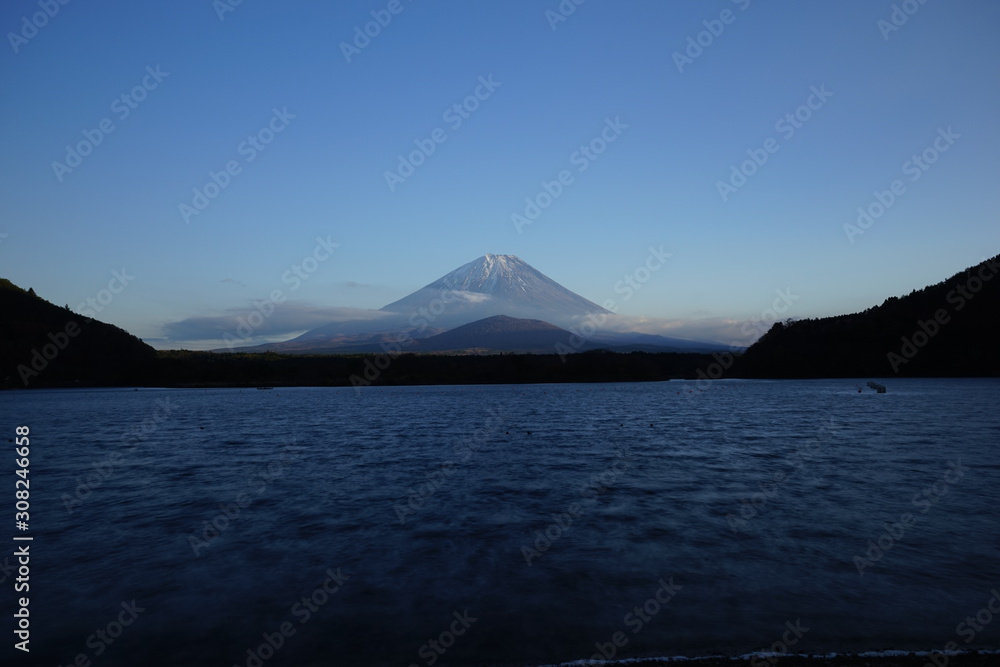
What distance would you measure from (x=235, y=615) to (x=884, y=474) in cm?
2592

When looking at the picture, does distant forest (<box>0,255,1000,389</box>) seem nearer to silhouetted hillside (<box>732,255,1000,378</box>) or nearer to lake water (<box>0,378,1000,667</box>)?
silhouetted hillside (<box>732,255,1000,378</box>)

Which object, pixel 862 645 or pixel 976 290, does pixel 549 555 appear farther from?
pixel 976 290

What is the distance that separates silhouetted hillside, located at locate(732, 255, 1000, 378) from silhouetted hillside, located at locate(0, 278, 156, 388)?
207 meters

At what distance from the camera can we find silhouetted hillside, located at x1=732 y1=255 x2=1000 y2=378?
14688 centimetres

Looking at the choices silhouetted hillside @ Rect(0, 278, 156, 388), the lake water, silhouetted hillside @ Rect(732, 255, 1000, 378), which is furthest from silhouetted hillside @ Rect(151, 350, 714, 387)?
the lake water

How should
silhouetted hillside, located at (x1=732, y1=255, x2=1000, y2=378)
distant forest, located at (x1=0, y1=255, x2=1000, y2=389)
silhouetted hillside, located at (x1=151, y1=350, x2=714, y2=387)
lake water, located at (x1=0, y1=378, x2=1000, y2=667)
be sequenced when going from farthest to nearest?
silhouetted hillside, located at (x1=151, y1=350, x2=714, y2=387) < distant forest, located at (x1=0, y1=255, x2=1000, y2=389) < silhouetted hillside, located at (x1=732, y1=255, x2=1000, y2=378) < lake water, located at (x1=0, y1=378, x2=1000, y2=667)

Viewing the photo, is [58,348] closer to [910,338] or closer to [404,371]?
[404,371]

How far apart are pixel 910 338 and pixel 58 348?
249039mm

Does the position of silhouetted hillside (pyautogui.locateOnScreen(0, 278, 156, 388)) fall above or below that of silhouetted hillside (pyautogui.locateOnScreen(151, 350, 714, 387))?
above

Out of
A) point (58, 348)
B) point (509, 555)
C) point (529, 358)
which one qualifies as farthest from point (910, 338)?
point (58, 348)

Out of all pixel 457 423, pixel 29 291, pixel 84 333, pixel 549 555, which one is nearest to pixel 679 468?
pixel 549 555

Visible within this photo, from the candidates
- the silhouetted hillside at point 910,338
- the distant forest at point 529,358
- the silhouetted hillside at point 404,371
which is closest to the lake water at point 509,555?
the silhouetted hillside at point 404,371

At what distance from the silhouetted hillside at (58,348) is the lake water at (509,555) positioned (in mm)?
156823

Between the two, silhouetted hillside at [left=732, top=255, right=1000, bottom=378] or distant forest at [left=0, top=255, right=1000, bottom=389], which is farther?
distant forest at [left=0, top=255, right=1000, bottom=389]
